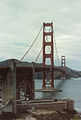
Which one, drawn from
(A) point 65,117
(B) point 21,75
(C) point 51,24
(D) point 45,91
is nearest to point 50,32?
(C) point 51,24

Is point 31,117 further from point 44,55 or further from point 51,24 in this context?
point 51,24

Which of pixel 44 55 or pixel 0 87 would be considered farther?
pixel 44 55

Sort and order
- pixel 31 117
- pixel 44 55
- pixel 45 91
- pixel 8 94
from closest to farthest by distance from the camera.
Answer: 1. pixel 31 117
2. pixel 8 94
3. pixel 45 91
4. pixel 44 55

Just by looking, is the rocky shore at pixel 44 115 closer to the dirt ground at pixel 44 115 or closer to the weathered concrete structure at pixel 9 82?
the dirt ground at pixel 44 115

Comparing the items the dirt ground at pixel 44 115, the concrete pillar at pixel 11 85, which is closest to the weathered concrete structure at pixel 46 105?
the dirt ground at pixel 44 115

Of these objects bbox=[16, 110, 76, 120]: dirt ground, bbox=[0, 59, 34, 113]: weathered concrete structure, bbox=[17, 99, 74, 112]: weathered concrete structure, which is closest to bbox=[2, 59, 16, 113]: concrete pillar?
bbox=[0, 59, 34, 113]: weathered concrete structure

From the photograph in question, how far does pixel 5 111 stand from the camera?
95.3ft

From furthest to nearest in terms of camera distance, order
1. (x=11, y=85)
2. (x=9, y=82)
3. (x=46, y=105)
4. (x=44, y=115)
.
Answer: (x=46, y=105) < (x=9, y=82) < (x=11, y=85) < (x=44, y=115)

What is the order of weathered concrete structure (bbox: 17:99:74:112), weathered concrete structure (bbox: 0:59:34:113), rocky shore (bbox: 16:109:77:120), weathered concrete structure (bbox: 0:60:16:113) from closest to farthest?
→ 1. rocky shore (bbox: 16:109:77:120)
2. weathered concrete structure (bbox: 0:59:34:113)
3. weathered concrete structure (bbox: 0:60:16:113)
4. weathered concrete structure (bbox: 17:99:74:112)

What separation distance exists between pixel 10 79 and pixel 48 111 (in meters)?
6.55

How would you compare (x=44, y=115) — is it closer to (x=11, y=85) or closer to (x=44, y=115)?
(x=44, y=115)

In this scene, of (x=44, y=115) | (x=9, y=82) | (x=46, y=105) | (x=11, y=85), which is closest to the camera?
(x=44, y=115)

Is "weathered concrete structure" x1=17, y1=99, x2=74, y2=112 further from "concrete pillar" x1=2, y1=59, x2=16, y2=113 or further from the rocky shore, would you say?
"concrete pillar" x1=2, y1=59, x2=16, y2=113

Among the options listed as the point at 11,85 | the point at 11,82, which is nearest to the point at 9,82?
the point at 11,82
